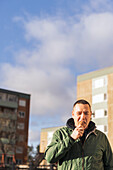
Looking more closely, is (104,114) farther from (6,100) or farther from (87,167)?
(87,167)

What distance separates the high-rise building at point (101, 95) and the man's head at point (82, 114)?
50.9 metres

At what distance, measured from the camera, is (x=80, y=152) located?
130 inches

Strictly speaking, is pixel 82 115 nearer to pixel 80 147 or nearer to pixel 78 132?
pixel 78 132

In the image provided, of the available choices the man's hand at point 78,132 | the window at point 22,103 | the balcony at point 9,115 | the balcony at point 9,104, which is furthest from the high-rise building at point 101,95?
the man's hand at point 78,132

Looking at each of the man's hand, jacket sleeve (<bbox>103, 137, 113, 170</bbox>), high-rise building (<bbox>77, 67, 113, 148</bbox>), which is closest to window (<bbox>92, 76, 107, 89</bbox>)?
high-rise building (<bbox>77, 67, 113, 148</bbox>)

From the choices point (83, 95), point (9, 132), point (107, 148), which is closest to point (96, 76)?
point (83, 95)

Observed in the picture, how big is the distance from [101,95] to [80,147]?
2148 inches

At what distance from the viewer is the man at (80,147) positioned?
10.6ft

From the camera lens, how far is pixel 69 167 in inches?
130

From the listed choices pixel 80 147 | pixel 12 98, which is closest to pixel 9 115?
pixel 12 98

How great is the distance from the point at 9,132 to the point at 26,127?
7440 millimetres

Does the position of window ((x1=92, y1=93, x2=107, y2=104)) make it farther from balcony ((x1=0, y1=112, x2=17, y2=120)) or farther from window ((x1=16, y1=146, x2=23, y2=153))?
window ((x1=16, y1=146, x2=23, y2=153))

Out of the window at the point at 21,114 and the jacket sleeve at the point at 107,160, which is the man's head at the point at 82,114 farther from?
the window at the point at 21,114

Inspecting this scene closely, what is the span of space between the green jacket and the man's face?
0.56 ft
